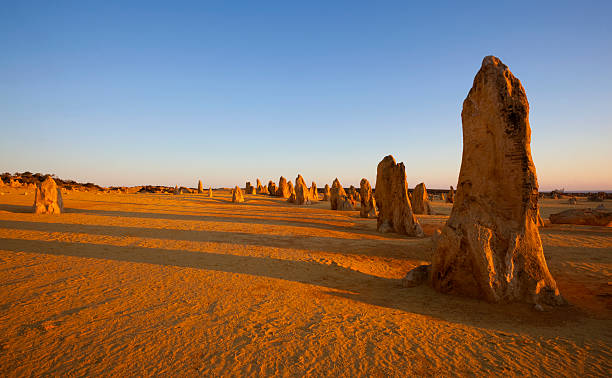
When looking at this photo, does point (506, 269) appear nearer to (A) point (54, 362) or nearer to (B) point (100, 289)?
(A) point (54, 362)

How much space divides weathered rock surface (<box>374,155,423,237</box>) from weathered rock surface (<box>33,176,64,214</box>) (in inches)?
705

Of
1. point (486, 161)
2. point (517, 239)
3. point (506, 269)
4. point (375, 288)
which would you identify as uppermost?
point (486, 161)

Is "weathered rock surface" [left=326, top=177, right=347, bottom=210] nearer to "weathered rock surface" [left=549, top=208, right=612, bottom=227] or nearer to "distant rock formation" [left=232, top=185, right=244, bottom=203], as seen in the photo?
"distant rock formation" [left=232, top=185, right=244, bottom=203]

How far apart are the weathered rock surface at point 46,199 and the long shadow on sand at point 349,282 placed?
22.2ft

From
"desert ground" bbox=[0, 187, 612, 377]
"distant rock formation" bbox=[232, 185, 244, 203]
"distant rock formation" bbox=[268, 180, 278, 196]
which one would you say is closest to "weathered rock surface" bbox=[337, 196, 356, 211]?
"distant rock formation" bbox=[232, 185, 244, 203]

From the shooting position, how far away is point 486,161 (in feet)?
19.6

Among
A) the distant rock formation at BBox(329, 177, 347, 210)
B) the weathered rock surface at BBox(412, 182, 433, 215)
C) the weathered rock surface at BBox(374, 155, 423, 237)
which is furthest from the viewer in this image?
the distant rock formation at BBox(329, 177, 347, 210)

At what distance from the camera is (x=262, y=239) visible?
11.5 m

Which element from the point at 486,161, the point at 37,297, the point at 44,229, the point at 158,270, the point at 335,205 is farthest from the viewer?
the point at 335,205

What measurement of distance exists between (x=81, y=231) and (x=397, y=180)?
14521mm

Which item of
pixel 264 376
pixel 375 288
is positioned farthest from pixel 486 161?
pixel 264 376

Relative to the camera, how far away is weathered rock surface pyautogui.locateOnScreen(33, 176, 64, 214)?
1478cm

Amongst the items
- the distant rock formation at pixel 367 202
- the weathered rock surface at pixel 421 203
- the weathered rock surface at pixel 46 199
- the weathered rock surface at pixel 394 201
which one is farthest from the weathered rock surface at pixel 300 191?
the weathered rock surface at pixel 46 199

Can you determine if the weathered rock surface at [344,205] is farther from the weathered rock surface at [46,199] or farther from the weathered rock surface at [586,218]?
the weathered rock surface at [46,199]
